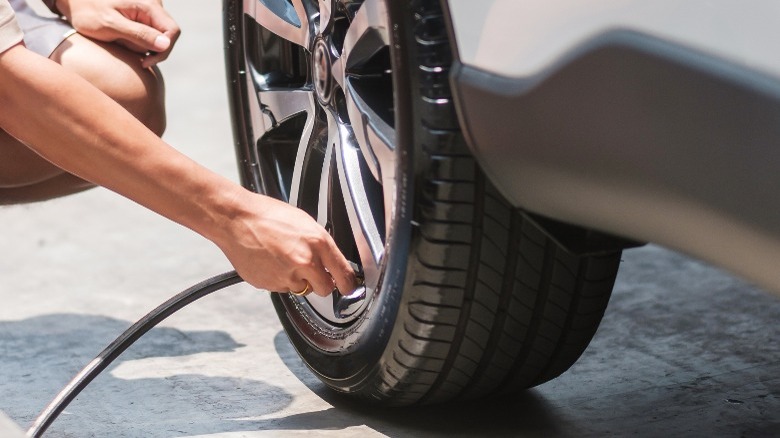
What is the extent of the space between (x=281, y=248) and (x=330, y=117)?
29cm

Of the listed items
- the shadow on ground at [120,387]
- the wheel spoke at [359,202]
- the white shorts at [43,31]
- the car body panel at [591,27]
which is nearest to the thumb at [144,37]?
the white shorts at [43,31]

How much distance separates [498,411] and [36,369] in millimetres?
855

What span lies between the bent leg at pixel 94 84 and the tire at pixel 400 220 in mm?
205

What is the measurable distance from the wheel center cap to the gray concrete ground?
1.67 feet

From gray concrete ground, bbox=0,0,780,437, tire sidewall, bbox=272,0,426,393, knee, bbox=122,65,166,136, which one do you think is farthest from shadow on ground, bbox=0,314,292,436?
knee, bbox=122,65,166,136

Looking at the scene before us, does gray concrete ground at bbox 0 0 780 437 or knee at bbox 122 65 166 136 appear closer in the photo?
gray concrete ground at bbox 0 0 780 437

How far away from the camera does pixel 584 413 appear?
1884mm

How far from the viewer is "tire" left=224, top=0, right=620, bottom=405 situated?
1511 mm

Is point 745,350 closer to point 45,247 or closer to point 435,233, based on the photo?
point 435,233

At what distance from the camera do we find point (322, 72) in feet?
6.14

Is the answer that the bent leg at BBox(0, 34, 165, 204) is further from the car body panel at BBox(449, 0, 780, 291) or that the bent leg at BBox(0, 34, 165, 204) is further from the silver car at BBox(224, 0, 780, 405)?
the car body panel at BBox(449, 0, 780, 291)

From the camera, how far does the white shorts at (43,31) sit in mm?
2104

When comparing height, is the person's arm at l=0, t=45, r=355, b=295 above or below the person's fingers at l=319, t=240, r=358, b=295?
above

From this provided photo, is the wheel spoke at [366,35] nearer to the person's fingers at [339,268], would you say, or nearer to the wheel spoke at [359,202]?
the wheel spoke at [359,202]
